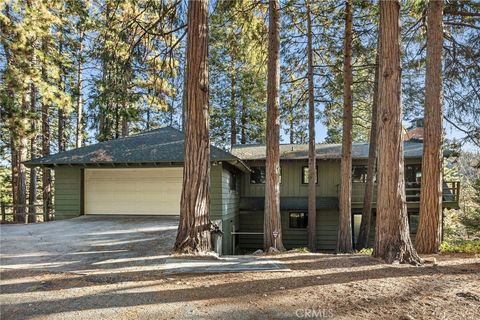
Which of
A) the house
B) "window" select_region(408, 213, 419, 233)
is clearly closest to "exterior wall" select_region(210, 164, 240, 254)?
the house

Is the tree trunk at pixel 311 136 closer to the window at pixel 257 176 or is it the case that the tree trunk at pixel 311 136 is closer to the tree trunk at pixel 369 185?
the tree trunk at pixel 369 185

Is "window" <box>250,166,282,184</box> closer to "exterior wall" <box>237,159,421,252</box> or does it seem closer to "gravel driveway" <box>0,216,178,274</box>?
"exterior wall" <box>237,159,421,252</box>

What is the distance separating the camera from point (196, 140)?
5555 millimetres

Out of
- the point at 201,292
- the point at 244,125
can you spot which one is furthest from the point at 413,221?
the point at 201,292

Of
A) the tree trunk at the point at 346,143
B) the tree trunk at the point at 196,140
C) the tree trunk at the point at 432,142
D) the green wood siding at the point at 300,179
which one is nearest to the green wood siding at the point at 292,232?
the green wood siding at the point at 300,179

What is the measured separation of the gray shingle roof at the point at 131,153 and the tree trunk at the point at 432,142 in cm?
526

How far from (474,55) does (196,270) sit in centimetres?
922

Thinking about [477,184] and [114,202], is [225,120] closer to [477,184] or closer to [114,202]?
[114,202]

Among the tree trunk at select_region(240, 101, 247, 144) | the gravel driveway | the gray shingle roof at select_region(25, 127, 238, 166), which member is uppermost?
the tree trunk at select_region(240, 101, 247, 144)

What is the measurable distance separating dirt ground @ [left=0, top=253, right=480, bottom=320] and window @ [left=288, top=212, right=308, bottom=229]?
1040 centimetres

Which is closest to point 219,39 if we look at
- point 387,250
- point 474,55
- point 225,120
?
point 225,120

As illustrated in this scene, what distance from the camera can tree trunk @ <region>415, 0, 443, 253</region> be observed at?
672 cm

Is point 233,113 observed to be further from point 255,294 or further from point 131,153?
point 255,294

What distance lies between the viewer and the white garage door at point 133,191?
1118cm
